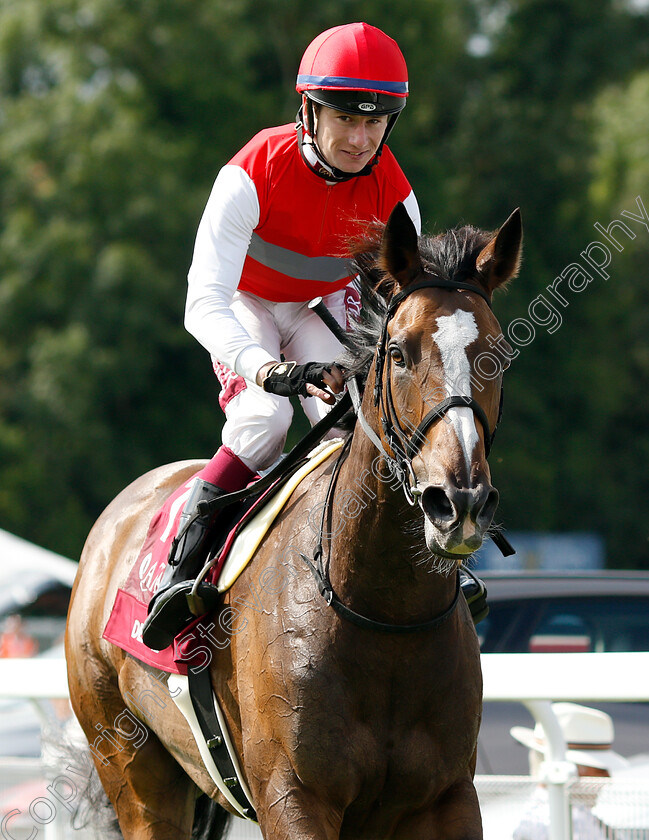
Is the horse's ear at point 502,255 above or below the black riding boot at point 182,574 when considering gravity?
above

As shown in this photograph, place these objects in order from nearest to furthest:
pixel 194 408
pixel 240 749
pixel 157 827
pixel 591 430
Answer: pixel 240 749 → pixel 157 827 → pixel 194 408 → pixel 591 430

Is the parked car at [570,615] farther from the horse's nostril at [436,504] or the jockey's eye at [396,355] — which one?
the horse's nostril at [436,504]

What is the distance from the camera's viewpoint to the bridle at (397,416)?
8.17 feet

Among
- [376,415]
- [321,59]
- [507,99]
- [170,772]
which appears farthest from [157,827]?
[507,99]

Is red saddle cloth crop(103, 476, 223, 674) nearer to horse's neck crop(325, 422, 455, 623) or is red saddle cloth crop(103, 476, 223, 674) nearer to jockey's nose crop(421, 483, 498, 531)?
horse's neck crop(325, 422, 455, 623)

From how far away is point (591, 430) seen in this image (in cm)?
2405

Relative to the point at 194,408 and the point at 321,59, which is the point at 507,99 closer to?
the point at 194,408

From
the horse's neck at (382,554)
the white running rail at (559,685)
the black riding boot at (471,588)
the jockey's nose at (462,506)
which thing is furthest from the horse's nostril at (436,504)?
the white running rail at (559,685)

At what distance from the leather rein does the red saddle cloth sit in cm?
75

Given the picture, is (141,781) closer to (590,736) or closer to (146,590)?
(146,590)

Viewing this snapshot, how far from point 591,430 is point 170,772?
68.8 ft

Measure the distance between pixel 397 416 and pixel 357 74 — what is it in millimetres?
1145

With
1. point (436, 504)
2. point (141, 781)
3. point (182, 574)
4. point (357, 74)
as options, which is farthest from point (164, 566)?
point (357, 74)

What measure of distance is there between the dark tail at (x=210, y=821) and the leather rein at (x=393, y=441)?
4.91ft
